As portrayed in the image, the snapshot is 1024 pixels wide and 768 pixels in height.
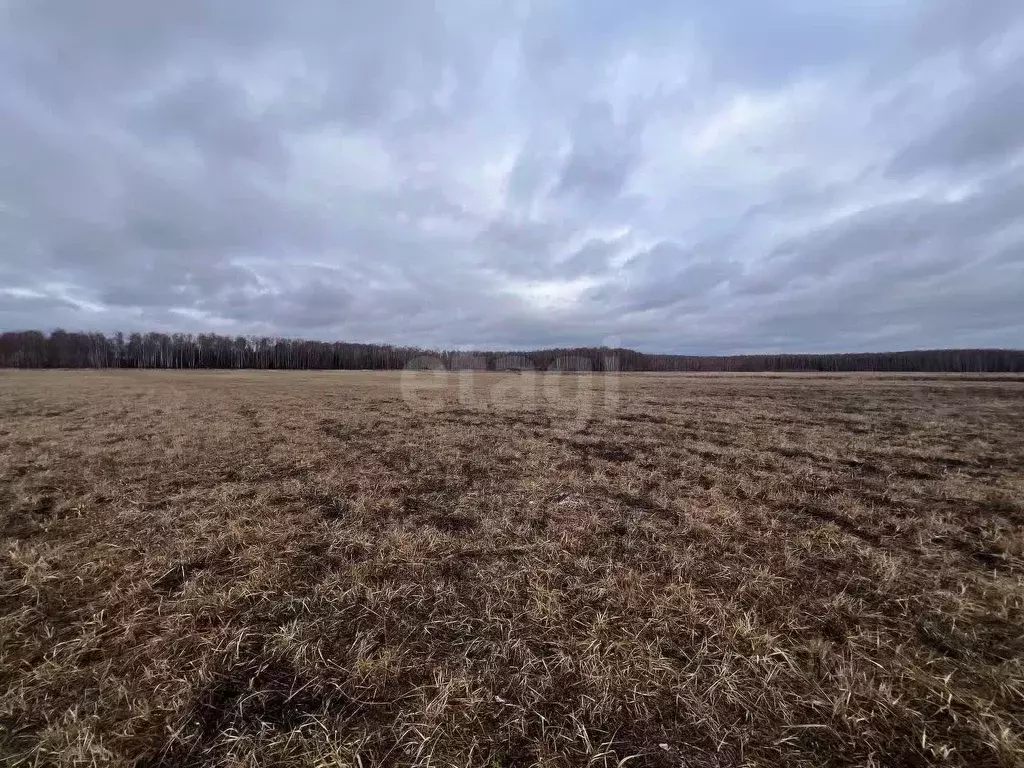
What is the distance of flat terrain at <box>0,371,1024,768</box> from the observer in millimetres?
2850

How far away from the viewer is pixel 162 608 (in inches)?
165

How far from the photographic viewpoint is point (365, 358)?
485 ft

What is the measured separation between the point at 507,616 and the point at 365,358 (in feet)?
504

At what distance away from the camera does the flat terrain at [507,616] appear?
2.85 metres

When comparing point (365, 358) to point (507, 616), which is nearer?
point (507, 616)

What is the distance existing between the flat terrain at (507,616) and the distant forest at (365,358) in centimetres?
10886

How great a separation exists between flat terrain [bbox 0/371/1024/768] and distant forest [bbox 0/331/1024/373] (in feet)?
357

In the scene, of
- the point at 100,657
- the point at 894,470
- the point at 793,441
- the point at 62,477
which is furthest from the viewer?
the point at 793,441

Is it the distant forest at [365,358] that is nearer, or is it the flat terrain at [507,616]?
the flat terrain at [507,616]

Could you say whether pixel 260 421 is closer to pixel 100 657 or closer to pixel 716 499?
pixel 100 657

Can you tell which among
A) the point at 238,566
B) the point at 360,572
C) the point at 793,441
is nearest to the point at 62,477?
the point at 238,566

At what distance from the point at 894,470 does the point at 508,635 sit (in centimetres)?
1074

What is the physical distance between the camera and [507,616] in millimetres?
4172

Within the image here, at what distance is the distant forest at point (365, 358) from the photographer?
120 meters
